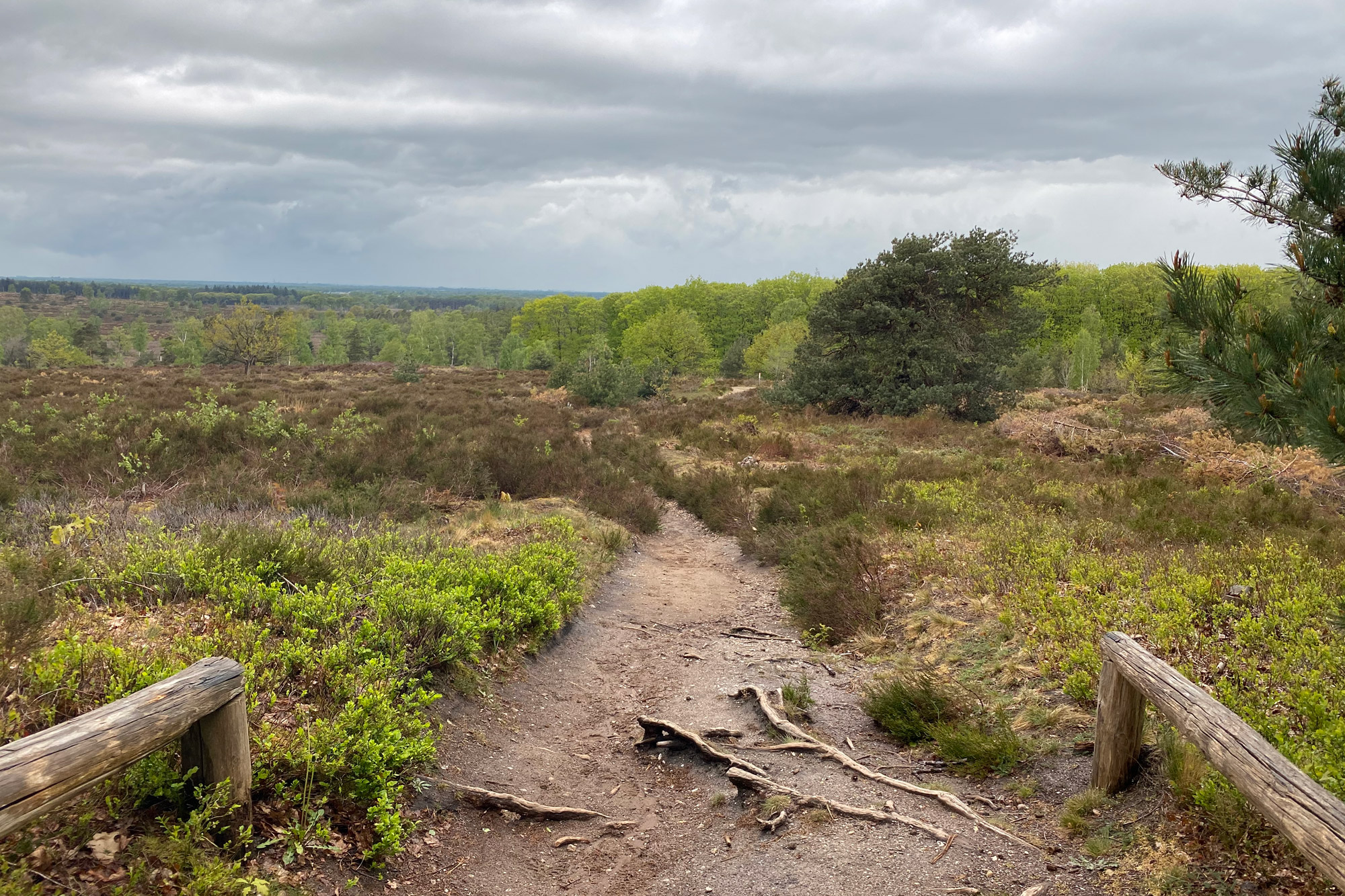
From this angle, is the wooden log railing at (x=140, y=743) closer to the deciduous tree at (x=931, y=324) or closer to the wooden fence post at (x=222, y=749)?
the wooden fence post at (x=222, y=749)

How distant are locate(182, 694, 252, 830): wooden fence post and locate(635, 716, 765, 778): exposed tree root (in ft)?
Result: 9.18

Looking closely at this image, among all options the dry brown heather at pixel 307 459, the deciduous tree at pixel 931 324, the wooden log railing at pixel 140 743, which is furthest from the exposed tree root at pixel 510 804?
the deciduous tree at pixel 931 324

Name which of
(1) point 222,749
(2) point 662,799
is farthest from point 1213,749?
(1) point 222,749

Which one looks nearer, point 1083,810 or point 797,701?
point 1083,810

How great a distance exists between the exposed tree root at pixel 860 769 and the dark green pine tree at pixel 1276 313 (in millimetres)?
2365

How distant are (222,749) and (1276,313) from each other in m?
5.47

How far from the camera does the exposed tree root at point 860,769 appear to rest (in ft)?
12.9

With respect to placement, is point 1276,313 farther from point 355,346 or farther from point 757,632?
point 355,346

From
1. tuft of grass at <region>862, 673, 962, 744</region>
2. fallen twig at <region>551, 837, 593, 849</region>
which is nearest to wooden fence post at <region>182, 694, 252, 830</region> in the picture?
fallen twig at <region>551, 837, 593, 849</region>

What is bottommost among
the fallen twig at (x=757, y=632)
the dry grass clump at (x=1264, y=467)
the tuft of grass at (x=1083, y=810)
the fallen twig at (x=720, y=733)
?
the fallen twig at (x=757, y=632)

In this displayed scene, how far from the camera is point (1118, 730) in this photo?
3904mm

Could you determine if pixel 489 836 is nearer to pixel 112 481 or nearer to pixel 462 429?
pixel 112 481

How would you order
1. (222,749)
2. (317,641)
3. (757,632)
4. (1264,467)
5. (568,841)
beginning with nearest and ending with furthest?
(222,749) < (568,841) < (317,641) < (757,632) < (1264,467)

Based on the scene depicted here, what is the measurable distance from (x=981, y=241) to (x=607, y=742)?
24651 mm
